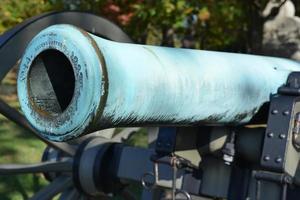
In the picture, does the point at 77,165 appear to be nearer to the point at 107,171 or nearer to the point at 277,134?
the point at 107,171

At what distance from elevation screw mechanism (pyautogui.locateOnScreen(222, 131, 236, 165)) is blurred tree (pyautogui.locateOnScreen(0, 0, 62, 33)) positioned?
660 cm

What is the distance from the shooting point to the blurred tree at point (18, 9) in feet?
27.9

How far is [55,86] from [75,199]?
1.55 metres

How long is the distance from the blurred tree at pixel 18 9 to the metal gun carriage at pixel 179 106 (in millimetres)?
6269

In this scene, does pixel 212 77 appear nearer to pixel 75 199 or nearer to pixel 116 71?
pixel 116 71

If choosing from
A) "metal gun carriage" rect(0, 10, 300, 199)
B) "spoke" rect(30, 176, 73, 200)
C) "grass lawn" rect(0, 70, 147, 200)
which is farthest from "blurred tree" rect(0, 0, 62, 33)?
"metal gun carriage" rect(0, 10, 300, 199)

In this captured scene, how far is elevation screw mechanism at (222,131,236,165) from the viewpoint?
1.99m

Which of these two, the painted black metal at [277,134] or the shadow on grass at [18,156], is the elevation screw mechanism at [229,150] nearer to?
the painted black metal at [277,134]

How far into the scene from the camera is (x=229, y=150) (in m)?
1.99

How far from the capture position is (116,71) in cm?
139

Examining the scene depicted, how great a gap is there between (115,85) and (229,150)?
0.71 metres

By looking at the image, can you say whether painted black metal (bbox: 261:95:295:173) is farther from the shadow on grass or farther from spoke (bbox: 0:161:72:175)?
the shadow on grass

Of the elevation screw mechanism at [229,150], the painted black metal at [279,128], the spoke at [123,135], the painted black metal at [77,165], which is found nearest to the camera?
the painted black metal at [279,128]

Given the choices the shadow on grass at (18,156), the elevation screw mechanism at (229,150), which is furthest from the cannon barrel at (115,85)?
the shadow on grass at (18,156)
